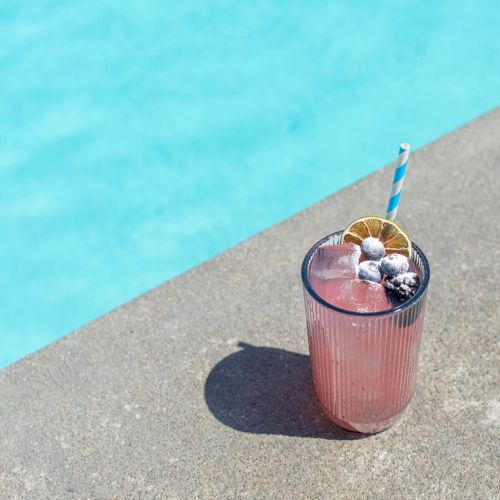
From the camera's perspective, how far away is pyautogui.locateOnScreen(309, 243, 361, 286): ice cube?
2729mm

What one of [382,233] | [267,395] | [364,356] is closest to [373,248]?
[382,233]

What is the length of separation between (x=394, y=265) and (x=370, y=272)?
9cm

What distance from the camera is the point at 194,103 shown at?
231 inches

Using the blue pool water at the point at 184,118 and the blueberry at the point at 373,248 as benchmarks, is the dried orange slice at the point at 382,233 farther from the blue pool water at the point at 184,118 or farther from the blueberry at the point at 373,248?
the blue pool water at the point at 184,118

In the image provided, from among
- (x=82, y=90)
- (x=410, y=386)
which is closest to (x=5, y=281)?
(x=82, y=90)

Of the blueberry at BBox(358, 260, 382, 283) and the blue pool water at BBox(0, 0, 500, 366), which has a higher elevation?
the blueberry at BBox(358, 260, 382, 283)

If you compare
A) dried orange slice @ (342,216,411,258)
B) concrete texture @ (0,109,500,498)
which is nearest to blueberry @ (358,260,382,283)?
dried orange slice @ (342,216,411,258)

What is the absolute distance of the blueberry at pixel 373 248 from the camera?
2.75 m

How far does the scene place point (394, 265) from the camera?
2676 mm

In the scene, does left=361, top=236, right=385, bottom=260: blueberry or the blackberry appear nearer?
the blackberry

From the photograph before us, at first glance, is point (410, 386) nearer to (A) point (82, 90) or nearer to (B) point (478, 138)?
(B) point (478, 138)

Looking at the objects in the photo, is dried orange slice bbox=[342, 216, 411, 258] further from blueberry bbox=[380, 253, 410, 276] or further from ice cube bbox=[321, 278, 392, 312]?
ice cube bbox=[321, 278, 392, 312]

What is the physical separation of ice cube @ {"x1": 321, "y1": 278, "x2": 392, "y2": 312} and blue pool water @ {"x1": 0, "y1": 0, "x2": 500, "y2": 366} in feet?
7.25

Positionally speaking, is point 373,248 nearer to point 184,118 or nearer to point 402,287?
point 402,287
